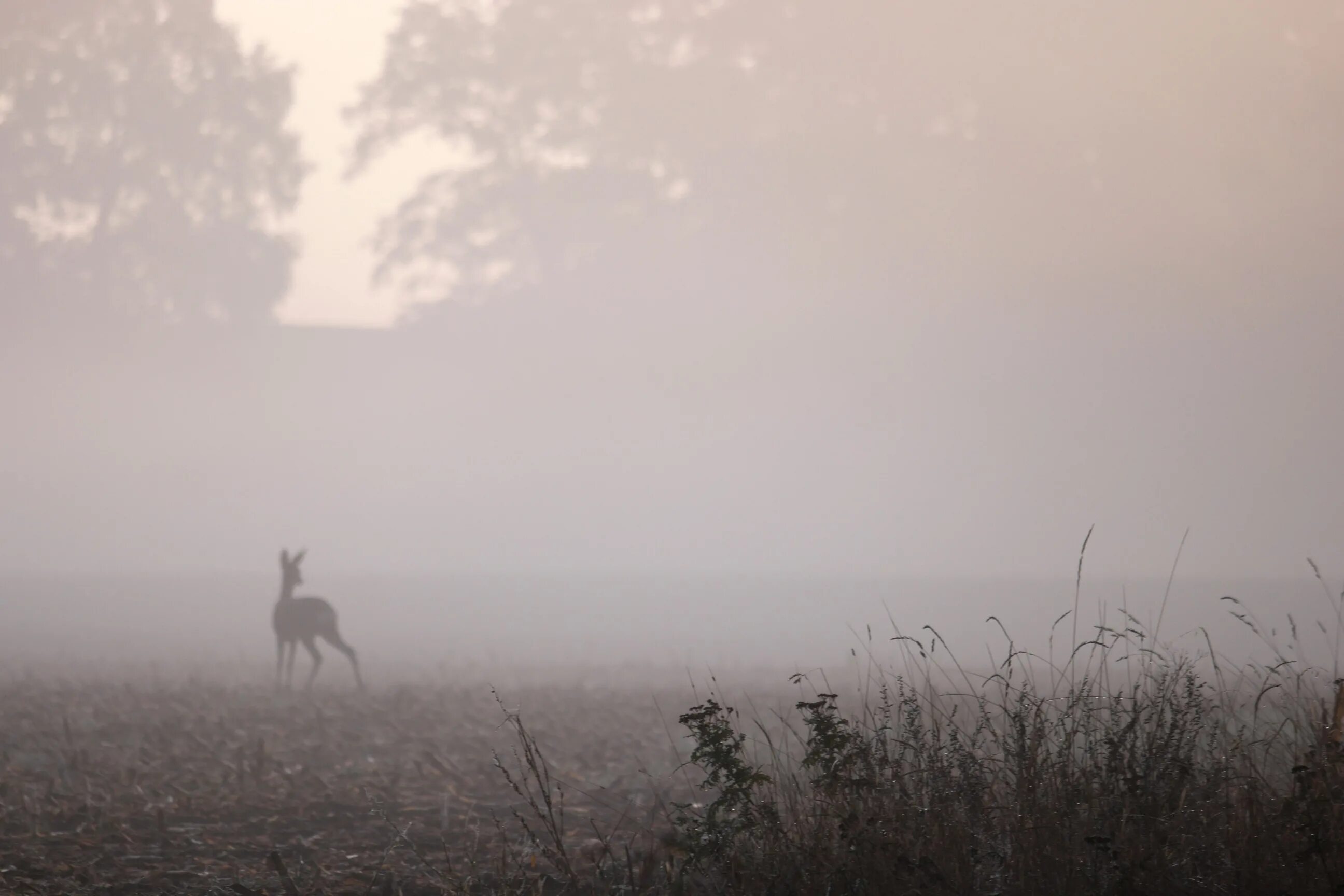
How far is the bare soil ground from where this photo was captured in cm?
597

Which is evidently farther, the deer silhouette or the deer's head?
the deer's head

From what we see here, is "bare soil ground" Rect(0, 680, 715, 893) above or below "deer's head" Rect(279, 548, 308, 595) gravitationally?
below

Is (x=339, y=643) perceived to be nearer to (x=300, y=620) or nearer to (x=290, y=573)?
(x=300, y=620)

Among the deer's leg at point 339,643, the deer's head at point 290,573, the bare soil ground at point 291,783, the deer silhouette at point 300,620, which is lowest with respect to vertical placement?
the bare soil ground at point 291,783

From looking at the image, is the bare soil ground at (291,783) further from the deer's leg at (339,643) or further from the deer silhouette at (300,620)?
the deer's leg at (339,643)

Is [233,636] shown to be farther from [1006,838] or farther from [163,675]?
[1006,838]

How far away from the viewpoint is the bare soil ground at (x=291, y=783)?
597 centimetres

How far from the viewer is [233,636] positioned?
119 ft

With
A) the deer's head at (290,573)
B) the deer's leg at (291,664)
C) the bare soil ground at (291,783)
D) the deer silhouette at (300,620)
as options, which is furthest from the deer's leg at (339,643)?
the bare soil ground at (291,783)

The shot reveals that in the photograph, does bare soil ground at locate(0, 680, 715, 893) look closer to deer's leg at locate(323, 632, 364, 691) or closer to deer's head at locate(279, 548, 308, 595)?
deer's leg at locate(323, 632, 364, 691)

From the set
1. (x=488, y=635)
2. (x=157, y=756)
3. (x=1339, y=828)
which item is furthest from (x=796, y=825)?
(x=488, y=635)

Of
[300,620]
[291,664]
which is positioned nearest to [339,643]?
[300,620]

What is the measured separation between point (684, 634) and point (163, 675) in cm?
2819

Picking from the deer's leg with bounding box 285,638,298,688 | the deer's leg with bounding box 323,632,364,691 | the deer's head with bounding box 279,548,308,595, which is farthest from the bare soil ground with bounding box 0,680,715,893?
the deer's head with bounding box 279,548,308,595
